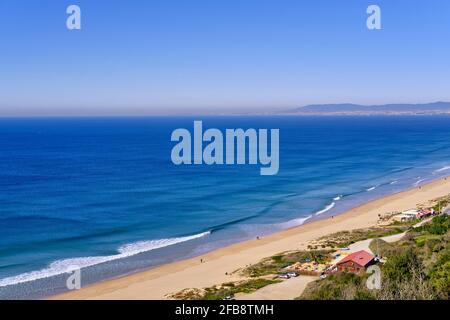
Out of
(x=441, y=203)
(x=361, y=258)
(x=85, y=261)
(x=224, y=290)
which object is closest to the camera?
(x=224, y=290)

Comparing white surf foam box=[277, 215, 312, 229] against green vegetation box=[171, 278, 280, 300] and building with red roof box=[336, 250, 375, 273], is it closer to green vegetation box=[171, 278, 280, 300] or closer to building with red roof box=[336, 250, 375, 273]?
green vegetation box=[171, 278, 280, 300]

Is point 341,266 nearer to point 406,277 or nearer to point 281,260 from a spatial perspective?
point 281,260

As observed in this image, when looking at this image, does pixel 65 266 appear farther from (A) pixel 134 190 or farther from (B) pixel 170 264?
(A) pixel 134 190

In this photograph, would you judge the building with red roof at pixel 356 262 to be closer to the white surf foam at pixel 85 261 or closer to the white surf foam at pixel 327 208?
the white surf foam at pixel 85 261

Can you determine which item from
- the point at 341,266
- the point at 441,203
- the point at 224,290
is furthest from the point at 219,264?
the point at 441,203

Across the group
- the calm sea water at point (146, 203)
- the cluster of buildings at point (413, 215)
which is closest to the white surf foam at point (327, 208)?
→ the calm sea water at point (146, 203)
